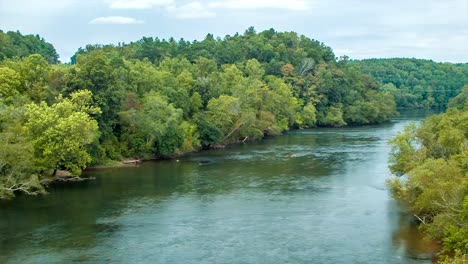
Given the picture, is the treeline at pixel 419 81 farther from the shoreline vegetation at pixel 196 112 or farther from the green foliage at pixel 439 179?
the green foliage at pixel 439 179

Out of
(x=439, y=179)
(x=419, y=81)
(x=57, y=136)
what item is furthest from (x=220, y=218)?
(x=419, y=81)

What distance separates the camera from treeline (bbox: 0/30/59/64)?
315 ft

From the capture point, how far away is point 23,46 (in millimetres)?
115188

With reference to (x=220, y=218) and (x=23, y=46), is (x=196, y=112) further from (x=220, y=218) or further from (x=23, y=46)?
(x=23, y=46)

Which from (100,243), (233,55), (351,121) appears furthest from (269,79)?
(100,243)

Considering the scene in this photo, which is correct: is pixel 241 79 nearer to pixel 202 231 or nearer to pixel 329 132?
pixel 329 132

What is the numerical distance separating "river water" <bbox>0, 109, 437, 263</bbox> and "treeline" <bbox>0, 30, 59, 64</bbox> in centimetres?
4546

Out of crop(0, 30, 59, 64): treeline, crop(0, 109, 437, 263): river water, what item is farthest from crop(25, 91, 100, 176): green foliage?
crop(0, 30, 59, 64): treeline

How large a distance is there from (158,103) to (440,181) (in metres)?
40.8

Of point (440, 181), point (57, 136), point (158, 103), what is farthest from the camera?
point (158, 103)

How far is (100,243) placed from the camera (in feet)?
116

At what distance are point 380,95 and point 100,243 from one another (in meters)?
101

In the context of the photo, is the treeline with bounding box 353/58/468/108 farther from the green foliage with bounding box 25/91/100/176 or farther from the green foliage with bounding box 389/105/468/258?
the green foliage with bounding box 25/91/100/176

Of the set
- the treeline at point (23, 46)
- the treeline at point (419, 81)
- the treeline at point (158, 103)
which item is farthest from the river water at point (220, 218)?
the treeline at point (419, 81)
